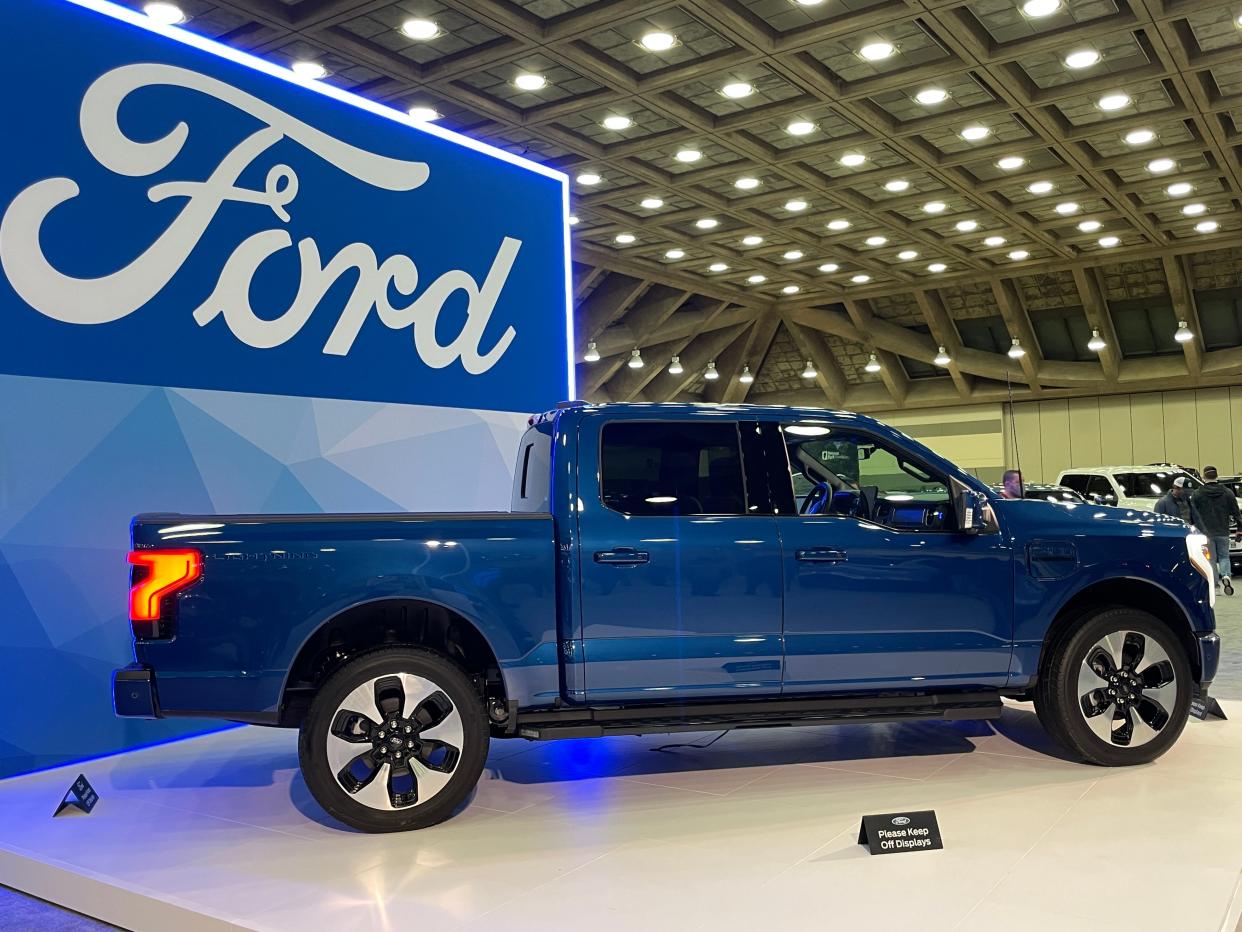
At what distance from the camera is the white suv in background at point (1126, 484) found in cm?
1808

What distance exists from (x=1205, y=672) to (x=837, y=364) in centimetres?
A: 2367

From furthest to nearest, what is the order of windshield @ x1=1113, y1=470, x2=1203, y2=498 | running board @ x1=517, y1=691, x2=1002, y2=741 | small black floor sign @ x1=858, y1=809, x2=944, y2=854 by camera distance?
windshield @ x1=1113, y1=470, x2=1203, y2=498, running board @ x1=517, y1=691, x2=1002, y2=741, small black floor sign @ x1=858, y1=809, x2=944, y2=854

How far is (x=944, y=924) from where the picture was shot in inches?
134

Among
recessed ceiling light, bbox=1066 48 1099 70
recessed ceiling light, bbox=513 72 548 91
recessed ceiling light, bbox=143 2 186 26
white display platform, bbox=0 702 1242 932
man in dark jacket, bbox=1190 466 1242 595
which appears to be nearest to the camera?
white display platform, bbox=0 702 1242 932

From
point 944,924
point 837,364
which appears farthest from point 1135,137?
point 837,364

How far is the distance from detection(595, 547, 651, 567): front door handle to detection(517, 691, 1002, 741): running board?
65 centimetres

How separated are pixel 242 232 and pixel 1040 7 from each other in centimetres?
701

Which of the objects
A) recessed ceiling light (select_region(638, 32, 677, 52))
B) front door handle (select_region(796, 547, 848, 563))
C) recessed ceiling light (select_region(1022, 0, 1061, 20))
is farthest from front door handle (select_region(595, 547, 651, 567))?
recessed ceiling light (select_region(1022, 0, 1061, 20))

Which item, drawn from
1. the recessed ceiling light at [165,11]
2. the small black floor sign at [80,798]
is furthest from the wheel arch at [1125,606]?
the recessed ceiling light at [165,11]

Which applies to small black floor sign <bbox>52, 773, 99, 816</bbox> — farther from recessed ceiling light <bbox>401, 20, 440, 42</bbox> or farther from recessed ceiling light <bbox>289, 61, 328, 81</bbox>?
recessed ceiling light <bbox>289, 61, 328, 81</bbox>

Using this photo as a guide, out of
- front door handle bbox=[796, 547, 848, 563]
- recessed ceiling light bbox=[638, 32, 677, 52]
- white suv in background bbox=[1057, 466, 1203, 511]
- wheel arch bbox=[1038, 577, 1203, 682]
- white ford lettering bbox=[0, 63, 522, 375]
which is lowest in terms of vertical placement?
wheel arch bbox=[1038, 577, 1203, 682]

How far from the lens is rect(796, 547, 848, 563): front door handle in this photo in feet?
16.3

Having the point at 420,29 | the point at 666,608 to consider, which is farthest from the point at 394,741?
the point at 420,29

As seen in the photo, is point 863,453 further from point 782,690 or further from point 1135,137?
point 1135,137
